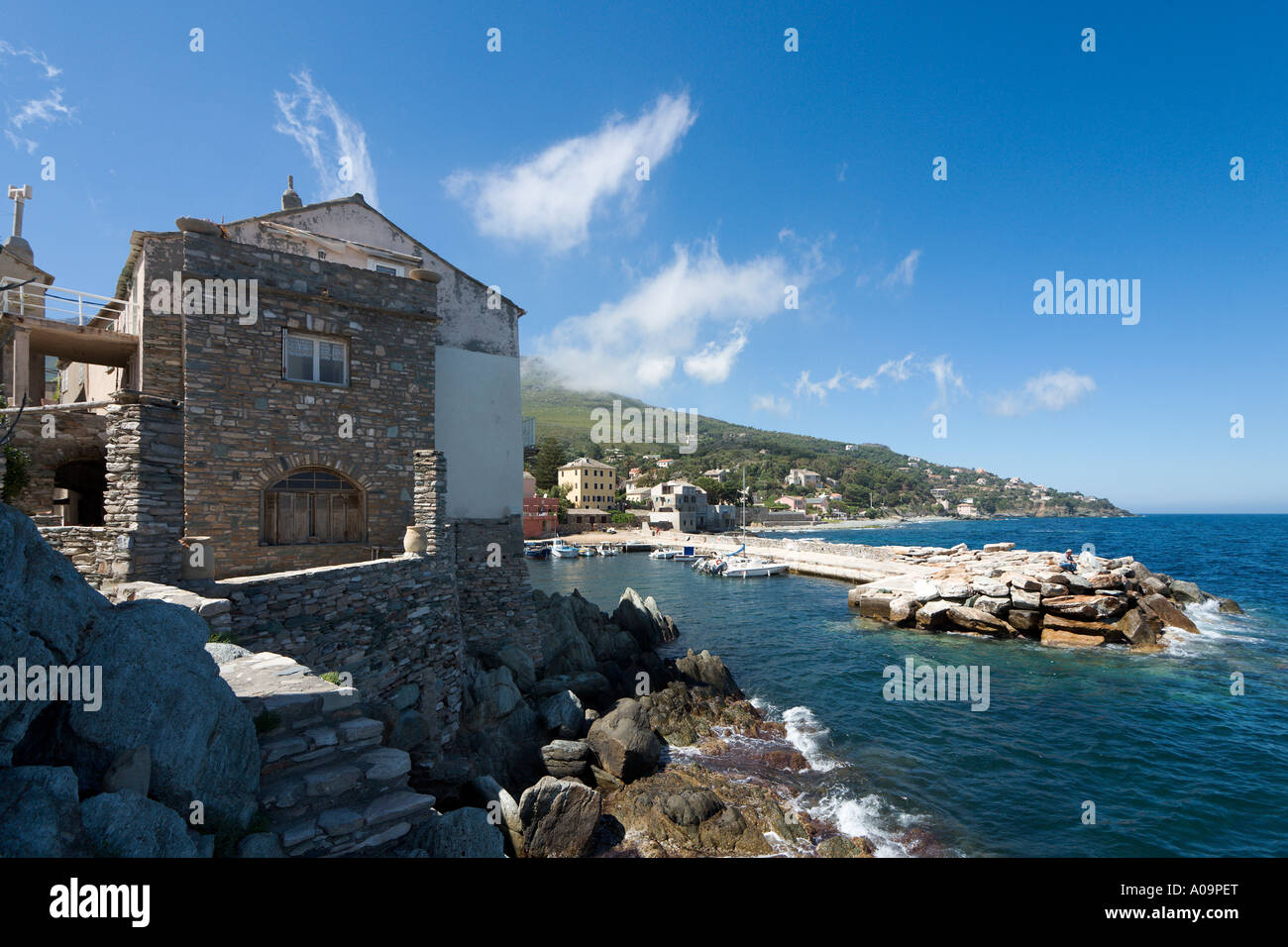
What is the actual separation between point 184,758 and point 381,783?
2.08m

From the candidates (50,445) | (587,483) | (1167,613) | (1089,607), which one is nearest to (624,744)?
(50,445)

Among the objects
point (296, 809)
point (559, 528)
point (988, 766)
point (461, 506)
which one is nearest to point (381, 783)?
point (296, 809)

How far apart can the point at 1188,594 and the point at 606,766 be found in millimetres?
42449

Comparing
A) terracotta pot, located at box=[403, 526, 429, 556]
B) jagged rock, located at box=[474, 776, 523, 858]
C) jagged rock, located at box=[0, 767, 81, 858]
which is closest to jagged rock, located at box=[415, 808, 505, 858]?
jagged rock, located at box=[0, 767, 81, 858]

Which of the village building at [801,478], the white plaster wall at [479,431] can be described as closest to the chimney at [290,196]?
the white plaster wall at [479,431]

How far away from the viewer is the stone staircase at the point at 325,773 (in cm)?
549

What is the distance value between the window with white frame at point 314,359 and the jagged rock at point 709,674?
1476 cm

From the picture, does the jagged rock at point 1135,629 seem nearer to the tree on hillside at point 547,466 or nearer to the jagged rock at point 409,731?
the jagged rock at point 409,731

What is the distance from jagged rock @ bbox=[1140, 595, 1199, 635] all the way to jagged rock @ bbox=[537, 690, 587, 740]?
98.7 ft

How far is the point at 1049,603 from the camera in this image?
27781mm

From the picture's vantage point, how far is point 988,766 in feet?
47.0
